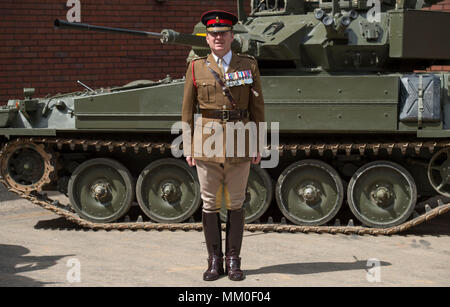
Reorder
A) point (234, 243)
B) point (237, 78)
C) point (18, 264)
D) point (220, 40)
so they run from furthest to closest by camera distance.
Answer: point (18, 264) → point (234, 243) → point (237, 78) → point (220, 40)

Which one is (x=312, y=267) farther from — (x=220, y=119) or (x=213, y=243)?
(x=220, y=119)

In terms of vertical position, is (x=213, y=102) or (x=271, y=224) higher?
(x=213, y=102)

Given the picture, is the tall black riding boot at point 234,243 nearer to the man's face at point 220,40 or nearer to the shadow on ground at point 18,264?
the man's face at point 220,40

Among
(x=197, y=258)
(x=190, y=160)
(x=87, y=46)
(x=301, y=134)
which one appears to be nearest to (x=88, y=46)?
(x=87, y=46)

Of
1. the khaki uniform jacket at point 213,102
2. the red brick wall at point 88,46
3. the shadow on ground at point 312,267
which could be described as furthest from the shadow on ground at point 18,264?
the red brick wall at point 88,46

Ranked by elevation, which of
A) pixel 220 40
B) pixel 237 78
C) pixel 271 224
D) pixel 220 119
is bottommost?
pixel 271 224

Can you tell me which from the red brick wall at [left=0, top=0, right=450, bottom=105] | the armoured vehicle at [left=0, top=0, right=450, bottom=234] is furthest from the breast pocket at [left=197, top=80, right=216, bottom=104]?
the red brick wall at [left=0, top=0, right=450, bottom=105]

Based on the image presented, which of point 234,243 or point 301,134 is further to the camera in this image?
point 301,134

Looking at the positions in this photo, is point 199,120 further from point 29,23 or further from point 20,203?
point 29,23

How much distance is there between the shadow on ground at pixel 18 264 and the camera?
Answer: 7.22 m

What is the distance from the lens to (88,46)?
1442 centimetres

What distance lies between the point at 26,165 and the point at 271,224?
3.30m

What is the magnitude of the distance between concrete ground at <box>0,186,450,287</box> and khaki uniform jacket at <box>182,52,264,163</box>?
1.21m

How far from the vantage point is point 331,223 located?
33.6ft
